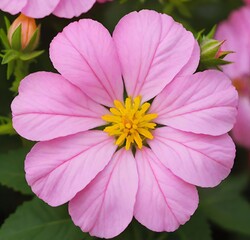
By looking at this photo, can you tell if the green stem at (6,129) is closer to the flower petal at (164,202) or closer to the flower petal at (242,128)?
the flower petal at (164,202)

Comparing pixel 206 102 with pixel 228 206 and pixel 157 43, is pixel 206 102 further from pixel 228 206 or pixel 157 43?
pixel 228 206

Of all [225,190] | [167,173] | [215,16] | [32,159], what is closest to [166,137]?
[167,173]

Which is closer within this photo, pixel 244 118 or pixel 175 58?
pixel 175 58

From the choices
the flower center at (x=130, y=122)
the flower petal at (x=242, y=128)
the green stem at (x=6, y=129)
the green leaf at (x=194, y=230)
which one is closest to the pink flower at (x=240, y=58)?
the flower petal at (x=242, y=128)

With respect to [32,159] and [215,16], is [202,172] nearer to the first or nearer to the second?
[32,159]

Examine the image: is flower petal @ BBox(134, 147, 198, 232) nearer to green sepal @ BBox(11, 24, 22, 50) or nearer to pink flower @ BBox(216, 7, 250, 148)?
green sepal @ BBox(11, 24, 22, 50)

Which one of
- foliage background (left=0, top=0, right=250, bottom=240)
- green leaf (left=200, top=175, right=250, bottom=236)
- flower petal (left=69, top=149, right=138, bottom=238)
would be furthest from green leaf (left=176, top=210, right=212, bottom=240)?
flower petal (left=69, top=149, right=138, bottom=238)

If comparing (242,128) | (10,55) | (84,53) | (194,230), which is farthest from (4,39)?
(242,128)
